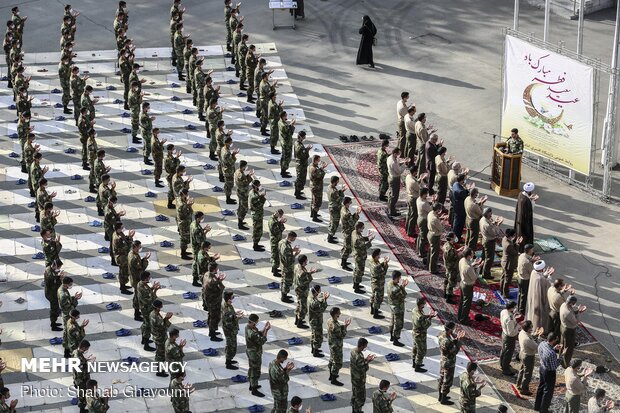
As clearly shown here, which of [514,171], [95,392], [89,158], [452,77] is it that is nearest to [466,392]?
[95,392]

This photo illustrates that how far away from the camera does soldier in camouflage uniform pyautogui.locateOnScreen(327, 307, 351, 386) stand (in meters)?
24.7

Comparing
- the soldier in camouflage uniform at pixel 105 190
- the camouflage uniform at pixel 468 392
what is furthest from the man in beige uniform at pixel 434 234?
the soldier in camouflage uniform at pixel 105 190

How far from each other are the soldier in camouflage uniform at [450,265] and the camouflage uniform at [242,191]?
4.99 m

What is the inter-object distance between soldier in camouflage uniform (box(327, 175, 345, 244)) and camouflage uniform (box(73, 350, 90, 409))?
758cm

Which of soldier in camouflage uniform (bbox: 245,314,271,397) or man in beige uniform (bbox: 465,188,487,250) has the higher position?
man in beige uniform (bbox: 465,188,487,250)

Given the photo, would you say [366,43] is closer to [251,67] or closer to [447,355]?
[251,67]

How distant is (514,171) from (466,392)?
9.39m

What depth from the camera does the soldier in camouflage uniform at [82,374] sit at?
23.7 m

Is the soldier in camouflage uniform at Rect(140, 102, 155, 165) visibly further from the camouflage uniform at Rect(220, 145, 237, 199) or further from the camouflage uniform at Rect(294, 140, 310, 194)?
the camouflage uniform at Rect(294, 140, 310, 194)

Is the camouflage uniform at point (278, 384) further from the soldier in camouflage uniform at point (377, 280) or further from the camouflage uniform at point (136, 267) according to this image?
the camouflage uniform at point (136, 267)

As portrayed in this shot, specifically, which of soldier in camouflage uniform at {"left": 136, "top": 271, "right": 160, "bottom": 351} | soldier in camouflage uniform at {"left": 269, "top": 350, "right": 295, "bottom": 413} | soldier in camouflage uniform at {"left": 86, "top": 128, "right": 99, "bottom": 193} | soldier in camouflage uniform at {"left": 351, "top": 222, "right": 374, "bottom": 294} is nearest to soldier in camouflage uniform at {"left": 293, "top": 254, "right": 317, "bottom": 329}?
soldier in camouflage uniform at {"left": 351, "top": 222, "right": 374, "bottom": 294}

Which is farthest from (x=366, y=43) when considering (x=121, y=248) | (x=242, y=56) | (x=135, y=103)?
(x=121, y=248)

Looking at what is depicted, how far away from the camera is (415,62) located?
128ft

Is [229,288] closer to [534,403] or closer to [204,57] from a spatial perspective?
[534,403]
